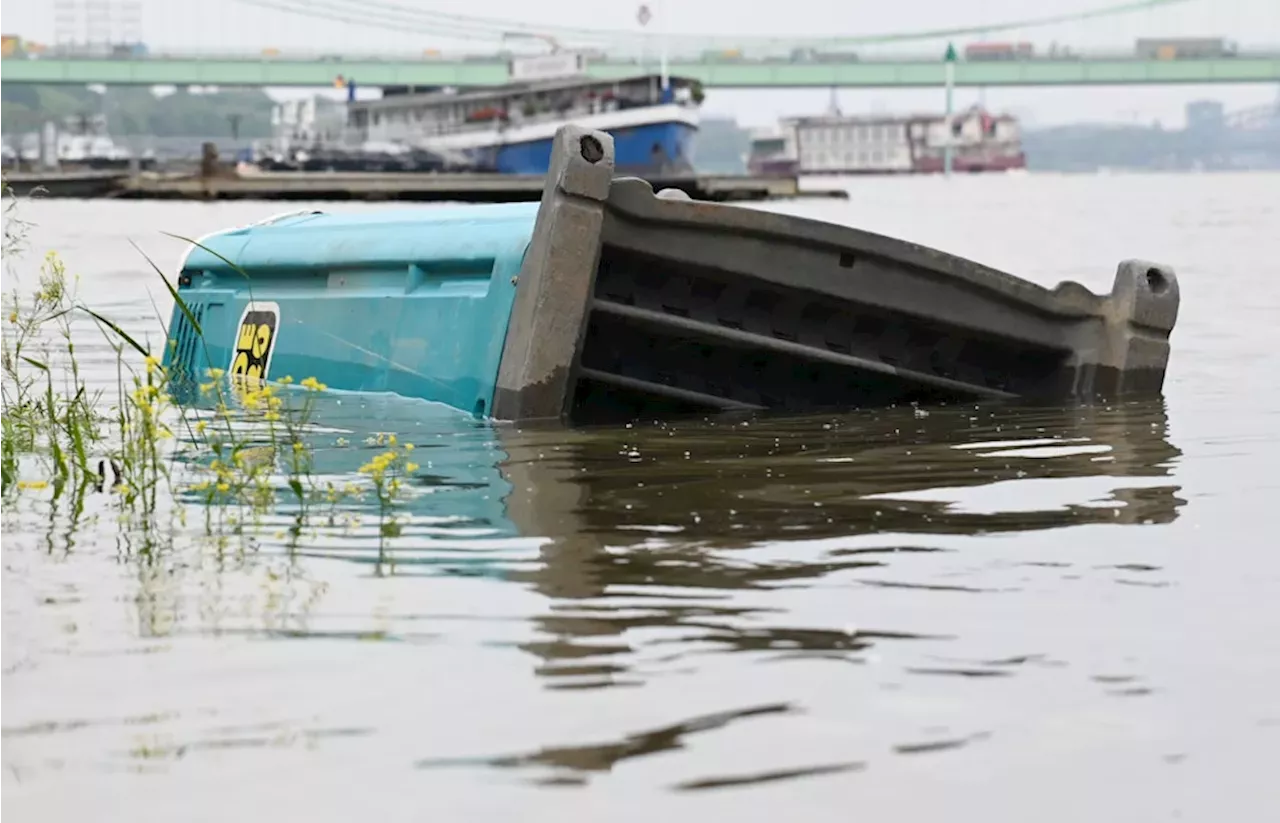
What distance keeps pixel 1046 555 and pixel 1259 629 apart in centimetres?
107

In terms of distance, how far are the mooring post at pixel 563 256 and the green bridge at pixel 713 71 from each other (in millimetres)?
107204

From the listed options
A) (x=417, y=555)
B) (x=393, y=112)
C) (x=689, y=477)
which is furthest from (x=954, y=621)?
(x=393, y=112)

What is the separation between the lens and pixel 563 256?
29.2 feet

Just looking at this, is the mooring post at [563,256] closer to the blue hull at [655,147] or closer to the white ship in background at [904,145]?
the blue hull at [655,147]

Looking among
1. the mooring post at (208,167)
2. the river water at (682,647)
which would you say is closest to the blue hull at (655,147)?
the mooring post at (208,167)

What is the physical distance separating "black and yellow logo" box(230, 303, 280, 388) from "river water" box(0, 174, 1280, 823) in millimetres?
3143

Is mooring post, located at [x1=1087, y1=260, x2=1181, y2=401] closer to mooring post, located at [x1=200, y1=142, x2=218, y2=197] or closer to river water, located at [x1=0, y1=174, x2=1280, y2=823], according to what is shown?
river water, located at [x1=0, y1=174, x2=1280, y2=823]

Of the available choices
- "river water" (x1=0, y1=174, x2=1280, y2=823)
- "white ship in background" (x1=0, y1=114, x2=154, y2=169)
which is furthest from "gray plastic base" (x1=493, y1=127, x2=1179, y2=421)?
"white ship in background" (x1=0, y1=114, x2=154, y2=169)

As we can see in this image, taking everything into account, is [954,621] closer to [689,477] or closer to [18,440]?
[689,477]

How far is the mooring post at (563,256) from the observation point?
8.91 m

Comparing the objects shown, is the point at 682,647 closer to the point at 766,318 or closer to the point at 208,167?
the point at 766,318

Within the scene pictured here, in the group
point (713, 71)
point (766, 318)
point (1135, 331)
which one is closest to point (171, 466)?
point (766, 318)

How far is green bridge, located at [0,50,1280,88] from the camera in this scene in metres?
116

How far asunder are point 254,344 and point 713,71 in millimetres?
109103
